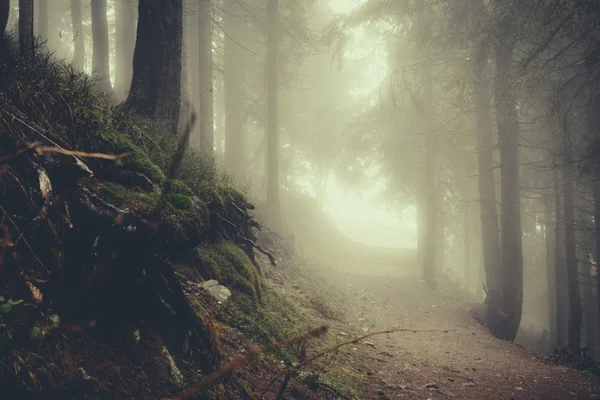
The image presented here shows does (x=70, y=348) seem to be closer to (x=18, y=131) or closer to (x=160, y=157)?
(x=18, y=131)

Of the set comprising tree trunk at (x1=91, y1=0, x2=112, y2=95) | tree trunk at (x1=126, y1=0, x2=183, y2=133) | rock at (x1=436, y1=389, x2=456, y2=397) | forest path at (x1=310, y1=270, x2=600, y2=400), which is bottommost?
forest path at (x1=310, y1=270, x2=600, y2=400)

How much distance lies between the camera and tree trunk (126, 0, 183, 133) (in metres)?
5.57

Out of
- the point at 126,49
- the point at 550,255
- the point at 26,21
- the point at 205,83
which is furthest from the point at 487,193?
the point at 126,49

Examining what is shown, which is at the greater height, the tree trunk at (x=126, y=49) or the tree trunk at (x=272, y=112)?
the tree trunk at (x=126, y=49)

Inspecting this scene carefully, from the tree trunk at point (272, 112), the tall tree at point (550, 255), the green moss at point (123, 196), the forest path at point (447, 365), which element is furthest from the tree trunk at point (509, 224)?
the green moss at point (123, 196)

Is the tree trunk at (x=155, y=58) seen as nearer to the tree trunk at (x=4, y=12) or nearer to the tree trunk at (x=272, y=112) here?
the tree trunk at (x=4, y=12)

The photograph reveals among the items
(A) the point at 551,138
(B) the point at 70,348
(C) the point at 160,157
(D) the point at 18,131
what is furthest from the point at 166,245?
(A) the point at 551,138

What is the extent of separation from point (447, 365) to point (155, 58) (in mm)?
7395

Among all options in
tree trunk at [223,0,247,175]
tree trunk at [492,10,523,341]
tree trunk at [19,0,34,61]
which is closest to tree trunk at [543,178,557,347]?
tree trunk at [492,10,523,341]

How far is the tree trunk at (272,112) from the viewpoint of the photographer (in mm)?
14828

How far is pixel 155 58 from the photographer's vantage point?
560 centimetres

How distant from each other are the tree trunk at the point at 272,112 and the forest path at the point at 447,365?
5.71 metres

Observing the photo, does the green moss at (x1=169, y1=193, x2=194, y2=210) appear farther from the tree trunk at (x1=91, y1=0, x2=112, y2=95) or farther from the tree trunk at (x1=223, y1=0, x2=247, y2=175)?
the tree trunk at (x1=91, y1=0, x2=112, y2=95)

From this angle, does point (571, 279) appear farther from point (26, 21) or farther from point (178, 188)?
point (26, 21)
